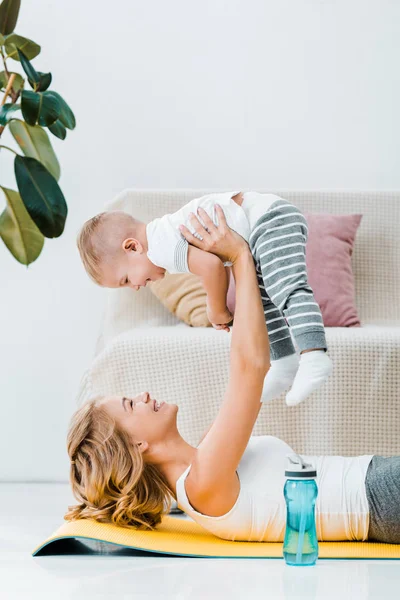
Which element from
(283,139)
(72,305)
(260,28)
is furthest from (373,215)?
(72,305)

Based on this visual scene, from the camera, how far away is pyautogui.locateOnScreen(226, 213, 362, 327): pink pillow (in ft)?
9.36

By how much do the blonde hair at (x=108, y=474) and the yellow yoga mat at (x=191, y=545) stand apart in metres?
0.04

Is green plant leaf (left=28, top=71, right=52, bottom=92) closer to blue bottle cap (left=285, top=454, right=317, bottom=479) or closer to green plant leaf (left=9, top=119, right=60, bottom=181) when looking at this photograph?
green plant leaf (left=9, top=119, right=60, bottom=181)

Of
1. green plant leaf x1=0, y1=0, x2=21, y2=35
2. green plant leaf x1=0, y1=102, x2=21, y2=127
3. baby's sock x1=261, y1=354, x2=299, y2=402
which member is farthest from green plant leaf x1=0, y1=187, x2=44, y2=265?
baby's sock x1=261, y1=354, x2=299, y2=402

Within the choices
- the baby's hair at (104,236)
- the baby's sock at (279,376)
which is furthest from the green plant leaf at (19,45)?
the baby's sock at (279,376)

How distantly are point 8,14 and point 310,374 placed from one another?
72.3 inches

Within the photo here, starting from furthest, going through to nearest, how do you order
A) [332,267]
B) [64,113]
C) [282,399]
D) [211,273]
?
[332,267] < [64,113] < [282,399] < [211,273]

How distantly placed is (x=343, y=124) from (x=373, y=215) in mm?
489

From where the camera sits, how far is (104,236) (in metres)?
1.79

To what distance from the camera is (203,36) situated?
3434 millimetres

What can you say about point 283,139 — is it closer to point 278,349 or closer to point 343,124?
point 343,124

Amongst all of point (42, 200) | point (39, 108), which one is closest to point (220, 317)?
point (42, 200)

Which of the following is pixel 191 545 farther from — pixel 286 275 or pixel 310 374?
pixel 286 275

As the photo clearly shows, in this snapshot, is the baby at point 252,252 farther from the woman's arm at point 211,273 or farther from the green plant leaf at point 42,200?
the green plant leaf at point 42,200
